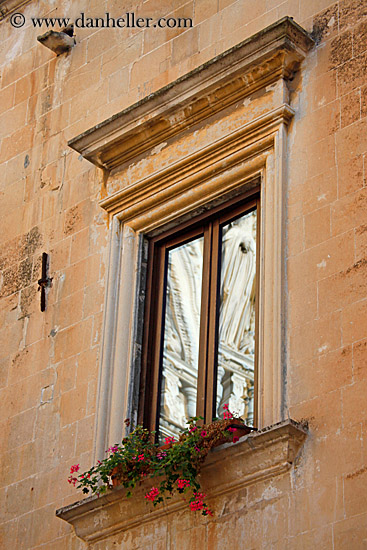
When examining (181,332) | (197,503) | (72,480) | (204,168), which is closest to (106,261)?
(204,168)

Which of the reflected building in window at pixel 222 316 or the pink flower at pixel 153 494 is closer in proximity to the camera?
the pink flower at pixel 153 494

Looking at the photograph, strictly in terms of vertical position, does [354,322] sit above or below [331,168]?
below

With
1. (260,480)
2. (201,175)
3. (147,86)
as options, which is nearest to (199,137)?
(201,175)

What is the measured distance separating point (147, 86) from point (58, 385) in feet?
8.36

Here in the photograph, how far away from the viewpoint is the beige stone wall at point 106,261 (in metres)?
7.24

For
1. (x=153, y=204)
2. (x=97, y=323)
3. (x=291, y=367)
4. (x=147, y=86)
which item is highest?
(x=147, y=86)

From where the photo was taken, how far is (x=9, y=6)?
11.9 metres

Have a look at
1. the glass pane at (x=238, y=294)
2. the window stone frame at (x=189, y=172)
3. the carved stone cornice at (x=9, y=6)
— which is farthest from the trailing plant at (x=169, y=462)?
the carved stone cornice at (x=9, y=6)

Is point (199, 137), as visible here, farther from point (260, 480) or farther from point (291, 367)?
point (260, 480)

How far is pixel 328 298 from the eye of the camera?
7.67 m

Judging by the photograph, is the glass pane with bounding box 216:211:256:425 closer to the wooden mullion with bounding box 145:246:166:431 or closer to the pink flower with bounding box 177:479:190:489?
the wooden mullion with bounding box 145:246:166:431

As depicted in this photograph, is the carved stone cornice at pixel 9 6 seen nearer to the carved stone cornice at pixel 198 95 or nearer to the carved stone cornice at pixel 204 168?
the carved stone cornice at pixel 198 95

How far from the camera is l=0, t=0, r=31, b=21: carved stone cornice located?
38.7 ft

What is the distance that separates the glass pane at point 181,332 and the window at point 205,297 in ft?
0.05
